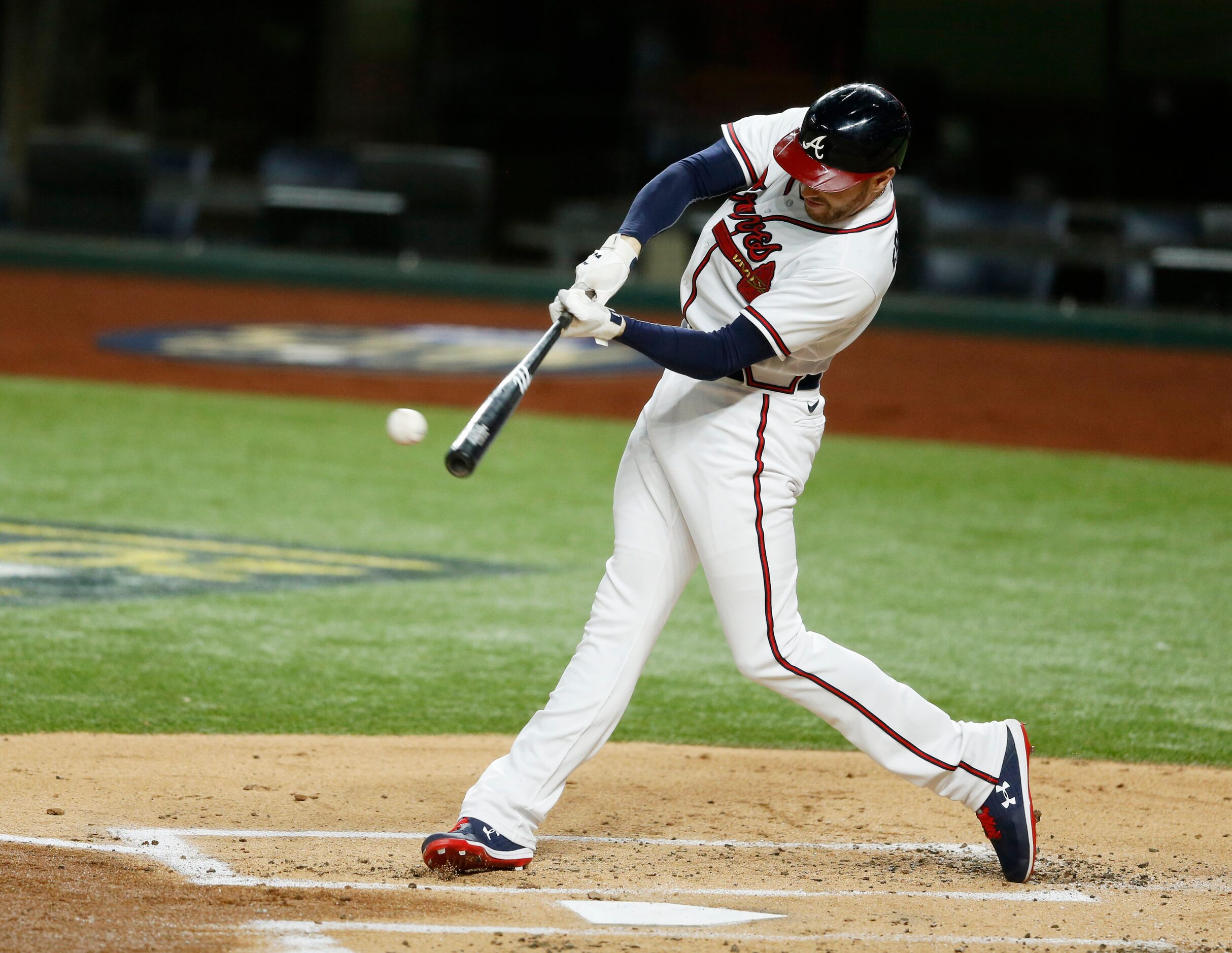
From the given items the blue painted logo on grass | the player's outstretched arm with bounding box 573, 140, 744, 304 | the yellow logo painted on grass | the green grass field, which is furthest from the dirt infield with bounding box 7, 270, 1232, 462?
the player's outstretched arm with bounding box 573, 140, 744, 304

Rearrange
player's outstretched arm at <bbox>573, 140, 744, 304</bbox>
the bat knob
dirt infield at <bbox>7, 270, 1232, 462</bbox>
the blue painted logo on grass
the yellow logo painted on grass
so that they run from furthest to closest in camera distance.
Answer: the blue painted logo on grass, dirt infield at <bbox>7, 270, 1232, 462</bbox>, the yellow logo painted on grass, player's outstretched arm at <bbox>573, 140, 744, 304</bbox>, the bat knob

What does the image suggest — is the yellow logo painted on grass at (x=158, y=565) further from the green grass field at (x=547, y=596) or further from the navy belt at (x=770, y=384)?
the navy belt at (x=770, y=384)

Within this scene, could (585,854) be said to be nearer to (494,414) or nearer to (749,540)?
(749,540)

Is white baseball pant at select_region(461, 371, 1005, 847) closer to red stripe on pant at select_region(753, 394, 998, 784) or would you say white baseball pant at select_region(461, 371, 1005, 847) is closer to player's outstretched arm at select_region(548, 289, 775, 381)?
red stripe on pant at select_region(753, 394, 998, 784)

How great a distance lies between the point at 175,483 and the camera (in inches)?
282

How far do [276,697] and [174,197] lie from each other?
11.3 m

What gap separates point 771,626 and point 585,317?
0.69 meters

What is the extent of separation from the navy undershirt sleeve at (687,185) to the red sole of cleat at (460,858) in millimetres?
1244

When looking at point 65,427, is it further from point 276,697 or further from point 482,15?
point 482,15

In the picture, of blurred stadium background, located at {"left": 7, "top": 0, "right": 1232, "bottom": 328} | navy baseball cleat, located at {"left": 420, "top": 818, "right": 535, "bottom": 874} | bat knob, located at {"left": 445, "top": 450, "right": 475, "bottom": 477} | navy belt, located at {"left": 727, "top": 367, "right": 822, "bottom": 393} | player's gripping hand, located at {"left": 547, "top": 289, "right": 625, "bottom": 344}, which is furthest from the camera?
blurred stadium background, located at {"left": 7, "top": 0, "right": 1232, "bottom": 328}

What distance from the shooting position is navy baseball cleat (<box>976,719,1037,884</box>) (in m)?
3.16

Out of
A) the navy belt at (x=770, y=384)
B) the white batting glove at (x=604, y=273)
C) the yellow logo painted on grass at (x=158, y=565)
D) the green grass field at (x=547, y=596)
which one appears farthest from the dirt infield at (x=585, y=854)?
the yellow logo painted on grass at (x=158, y=565)

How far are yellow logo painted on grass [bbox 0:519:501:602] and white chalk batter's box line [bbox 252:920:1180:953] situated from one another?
2845 mm

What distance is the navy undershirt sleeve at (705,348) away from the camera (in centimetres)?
295
